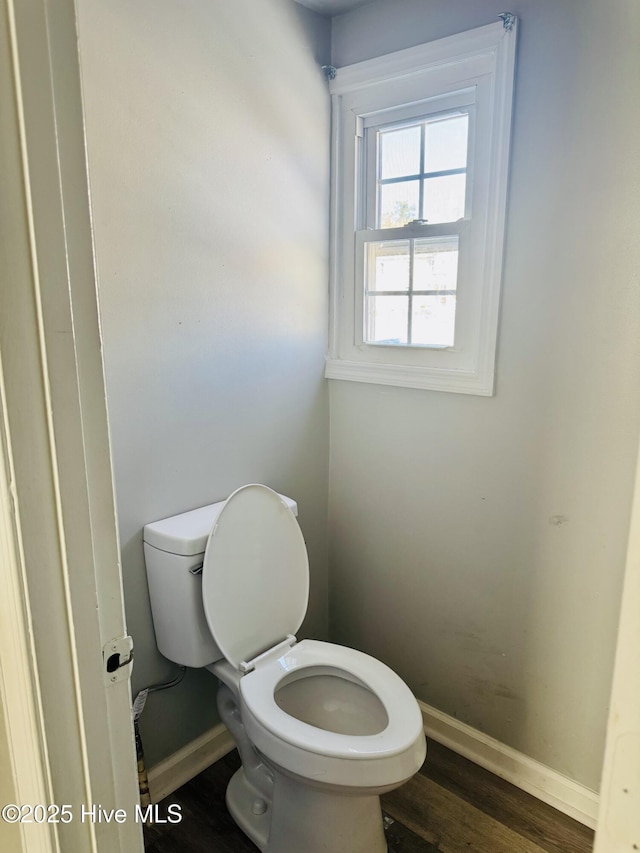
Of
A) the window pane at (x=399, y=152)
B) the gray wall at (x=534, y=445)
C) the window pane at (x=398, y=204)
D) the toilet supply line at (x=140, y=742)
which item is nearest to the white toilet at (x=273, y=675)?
the toilet supply line at (x=140, y=742)

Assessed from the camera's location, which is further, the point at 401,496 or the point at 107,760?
the point at 401,496

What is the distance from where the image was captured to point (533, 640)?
5.27 feet

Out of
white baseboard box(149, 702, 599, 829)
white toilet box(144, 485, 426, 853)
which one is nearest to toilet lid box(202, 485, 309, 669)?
white toilet box(144, 485, 426, 853)

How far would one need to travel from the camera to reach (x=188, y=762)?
66.6 inches

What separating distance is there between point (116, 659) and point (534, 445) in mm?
1210

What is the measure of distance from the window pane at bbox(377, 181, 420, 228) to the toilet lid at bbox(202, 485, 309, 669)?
95 centimetres

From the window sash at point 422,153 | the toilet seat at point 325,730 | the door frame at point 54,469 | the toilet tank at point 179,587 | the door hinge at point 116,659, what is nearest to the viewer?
the door frame at point 54,469

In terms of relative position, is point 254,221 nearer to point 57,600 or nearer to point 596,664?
point 57,600

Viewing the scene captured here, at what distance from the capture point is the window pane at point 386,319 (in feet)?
5.91

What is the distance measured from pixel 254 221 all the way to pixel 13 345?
46.6 inches

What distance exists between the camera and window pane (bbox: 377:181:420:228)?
5.65 feet

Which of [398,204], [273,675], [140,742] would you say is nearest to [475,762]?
[273,675]

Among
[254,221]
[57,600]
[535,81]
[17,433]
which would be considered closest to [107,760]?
[57,600]

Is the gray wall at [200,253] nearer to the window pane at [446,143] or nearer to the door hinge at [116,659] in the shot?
the window pane at [446,143]
